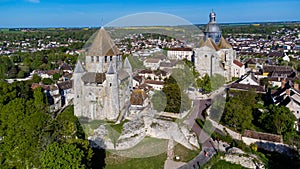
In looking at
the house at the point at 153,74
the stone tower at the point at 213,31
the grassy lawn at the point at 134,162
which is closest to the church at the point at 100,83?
the grassy lawn at the point at 134,162

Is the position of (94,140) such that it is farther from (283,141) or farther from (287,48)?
(287,48)

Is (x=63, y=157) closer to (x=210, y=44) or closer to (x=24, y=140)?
(x=24, y=140)

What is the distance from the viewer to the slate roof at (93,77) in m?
25.2

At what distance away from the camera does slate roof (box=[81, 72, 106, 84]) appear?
2522 centimetres

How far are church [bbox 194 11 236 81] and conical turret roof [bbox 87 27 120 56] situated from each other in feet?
73.6

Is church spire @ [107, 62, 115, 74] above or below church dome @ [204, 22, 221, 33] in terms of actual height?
below

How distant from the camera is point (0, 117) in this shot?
23.8 m

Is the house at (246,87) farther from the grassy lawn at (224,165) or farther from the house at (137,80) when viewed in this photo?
the grassy lawn at (224,165)

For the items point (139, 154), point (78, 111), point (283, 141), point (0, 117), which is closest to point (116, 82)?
point (78, 111)

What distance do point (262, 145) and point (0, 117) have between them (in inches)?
825

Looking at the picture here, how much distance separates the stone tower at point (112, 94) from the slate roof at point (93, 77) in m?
0.93

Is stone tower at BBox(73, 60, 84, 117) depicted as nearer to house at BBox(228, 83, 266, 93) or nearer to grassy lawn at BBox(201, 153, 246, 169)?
grassy lawn at BBox(201, 153, 246, 169)

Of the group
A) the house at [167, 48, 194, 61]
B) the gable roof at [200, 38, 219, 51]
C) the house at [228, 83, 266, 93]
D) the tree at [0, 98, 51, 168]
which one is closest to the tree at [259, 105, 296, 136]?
the house at [228, 83, 266, 93]

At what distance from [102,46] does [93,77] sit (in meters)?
2.81
